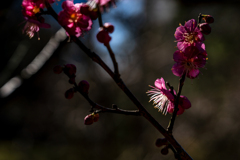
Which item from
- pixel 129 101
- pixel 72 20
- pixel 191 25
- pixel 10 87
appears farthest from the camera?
pixel 129 101

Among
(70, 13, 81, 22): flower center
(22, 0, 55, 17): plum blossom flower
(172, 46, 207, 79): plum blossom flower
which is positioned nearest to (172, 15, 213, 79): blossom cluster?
(172, 46, 207, 79): plum blossom flower

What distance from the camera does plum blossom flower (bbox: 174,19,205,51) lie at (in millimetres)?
707

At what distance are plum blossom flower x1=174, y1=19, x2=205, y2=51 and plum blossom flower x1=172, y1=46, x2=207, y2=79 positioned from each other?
21 mm

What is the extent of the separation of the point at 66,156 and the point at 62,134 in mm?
614

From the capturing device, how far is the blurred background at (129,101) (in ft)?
14.6

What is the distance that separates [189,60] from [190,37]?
86 mm

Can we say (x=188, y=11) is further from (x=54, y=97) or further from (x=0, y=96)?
(x=0, y=96)

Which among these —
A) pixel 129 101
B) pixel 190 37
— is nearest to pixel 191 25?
pixel 190 37

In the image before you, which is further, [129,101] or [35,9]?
[129,101]

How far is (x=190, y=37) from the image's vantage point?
0.74 meters

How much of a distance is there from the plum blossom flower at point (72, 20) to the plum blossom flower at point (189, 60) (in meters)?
0.31

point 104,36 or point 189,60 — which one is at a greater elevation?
point 104,36

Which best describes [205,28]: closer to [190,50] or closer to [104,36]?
[190,50]

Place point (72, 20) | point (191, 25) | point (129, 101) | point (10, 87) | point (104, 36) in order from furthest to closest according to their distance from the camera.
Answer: point (129, 101), point (10, 87), point (191, 25), point (72, 20), point (104, 36)
